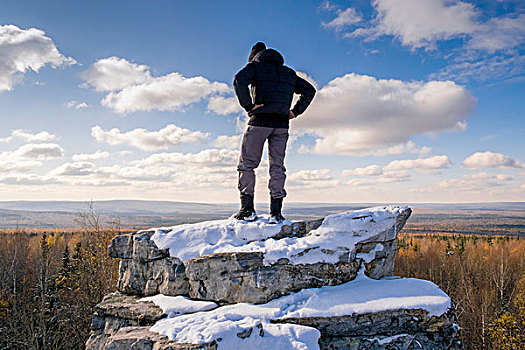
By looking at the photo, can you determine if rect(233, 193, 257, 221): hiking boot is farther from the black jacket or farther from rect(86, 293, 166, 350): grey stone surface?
rect(86, 293, 166, 350): grey stone surface

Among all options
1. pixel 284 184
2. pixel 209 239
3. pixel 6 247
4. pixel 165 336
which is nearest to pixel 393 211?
pixel 284 184

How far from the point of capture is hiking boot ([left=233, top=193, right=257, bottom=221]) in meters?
7.43

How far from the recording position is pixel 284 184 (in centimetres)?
763

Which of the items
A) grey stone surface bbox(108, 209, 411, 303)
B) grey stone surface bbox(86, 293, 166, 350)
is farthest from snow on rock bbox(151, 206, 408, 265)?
grey stone surface bbox(86, 293, 166, 350)

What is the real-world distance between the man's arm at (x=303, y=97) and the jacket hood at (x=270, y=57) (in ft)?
2.31

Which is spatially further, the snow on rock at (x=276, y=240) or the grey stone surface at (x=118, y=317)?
the snow on rock at (x=276, y=240)

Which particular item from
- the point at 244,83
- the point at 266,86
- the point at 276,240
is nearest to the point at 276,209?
the point at 276,240

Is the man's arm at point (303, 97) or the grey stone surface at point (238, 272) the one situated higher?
the man's arm at point (303, 97)

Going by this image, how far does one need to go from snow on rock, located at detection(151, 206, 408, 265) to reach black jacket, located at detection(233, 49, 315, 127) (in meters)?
2.20

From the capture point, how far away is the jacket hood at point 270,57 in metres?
7.16

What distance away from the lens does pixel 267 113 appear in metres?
7.15

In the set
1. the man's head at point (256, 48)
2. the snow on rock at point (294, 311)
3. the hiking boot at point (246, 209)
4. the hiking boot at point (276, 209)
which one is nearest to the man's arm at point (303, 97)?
the man's head at point (256, 48)

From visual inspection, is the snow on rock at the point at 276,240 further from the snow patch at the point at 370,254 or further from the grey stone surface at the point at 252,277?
the snow patch at the point at 370,254

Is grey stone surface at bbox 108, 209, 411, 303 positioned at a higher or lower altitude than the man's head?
lower
